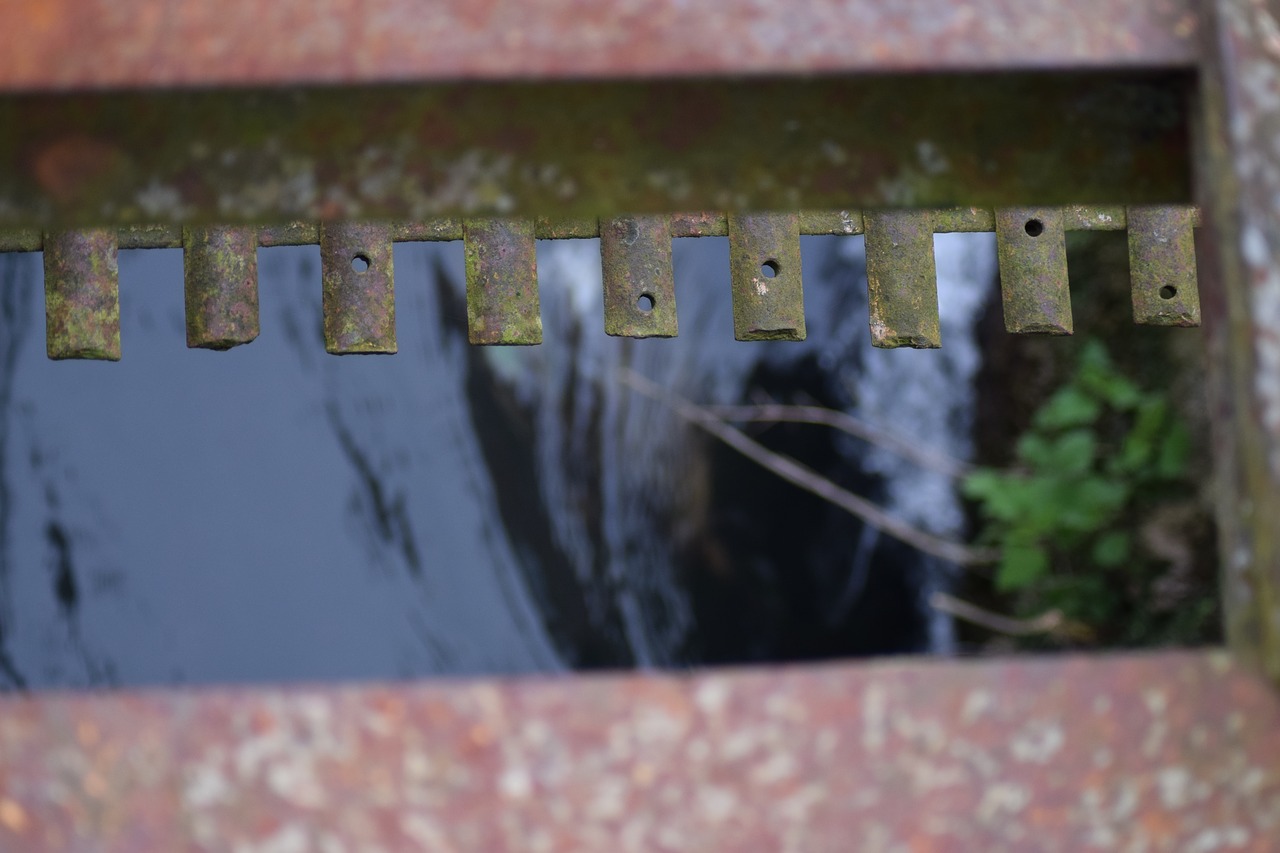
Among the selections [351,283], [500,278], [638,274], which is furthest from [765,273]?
[351,283]

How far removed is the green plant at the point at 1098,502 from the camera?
380cm

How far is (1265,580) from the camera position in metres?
0.59

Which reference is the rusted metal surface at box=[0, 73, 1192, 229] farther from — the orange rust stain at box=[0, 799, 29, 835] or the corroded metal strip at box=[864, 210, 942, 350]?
the corroded metal strip at box=[864, 210, 942, 350]

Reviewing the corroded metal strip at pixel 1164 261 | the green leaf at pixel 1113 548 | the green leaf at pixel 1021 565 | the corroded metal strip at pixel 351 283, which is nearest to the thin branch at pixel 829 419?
the green leaf at pixel 1021 565

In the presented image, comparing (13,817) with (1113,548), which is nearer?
(13,817)

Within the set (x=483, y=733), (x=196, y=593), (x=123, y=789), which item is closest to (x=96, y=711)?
(x=123, y=789)

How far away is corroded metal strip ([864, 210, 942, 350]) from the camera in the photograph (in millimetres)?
1954

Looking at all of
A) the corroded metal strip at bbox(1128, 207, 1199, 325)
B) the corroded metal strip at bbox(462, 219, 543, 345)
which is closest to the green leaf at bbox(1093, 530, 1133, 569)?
the corroded metal strip at bbox(1128, 207, 1199, 325)

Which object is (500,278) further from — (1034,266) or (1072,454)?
(1072,454)

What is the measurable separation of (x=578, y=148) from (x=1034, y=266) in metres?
1.45

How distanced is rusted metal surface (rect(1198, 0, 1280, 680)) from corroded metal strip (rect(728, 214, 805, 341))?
1.28m

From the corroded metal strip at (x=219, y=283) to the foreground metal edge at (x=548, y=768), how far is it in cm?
140

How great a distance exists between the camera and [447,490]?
3.91m

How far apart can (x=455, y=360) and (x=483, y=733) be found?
11.3ft
